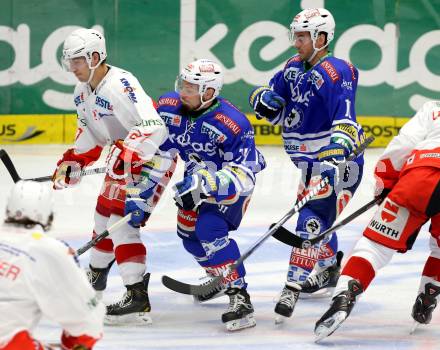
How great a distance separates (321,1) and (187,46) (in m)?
1.23

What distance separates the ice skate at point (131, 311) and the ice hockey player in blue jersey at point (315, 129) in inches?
23.6

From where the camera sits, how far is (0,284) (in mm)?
3020

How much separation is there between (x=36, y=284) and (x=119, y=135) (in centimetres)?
213

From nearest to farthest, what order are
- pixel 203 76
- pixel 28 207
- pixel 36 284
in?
pixel 36 284, pixel 28 207, pixel 203 76

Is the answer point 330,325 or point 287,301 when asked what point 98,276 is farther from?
point 330,325

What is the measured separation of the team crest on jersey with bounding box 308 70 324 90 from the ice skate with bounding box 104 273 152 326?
131 centimetres

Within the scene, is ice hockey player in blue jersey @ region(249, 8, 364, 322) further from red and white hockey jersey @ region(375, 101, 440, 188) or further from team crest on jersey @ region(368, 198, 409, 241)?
team crest on jersey @ region(368, 198, 409, 241)

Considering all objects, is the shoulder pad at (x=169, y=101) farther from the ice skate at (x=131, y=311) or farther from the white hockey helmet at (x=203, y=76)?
the ice skate at (x=131, y=311)

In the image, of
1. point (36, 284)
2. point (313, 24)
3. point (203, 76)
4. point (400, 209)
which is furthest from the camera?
point (313, 24)

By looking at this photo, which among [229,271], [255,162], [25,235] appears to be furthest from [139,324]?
[25,235]

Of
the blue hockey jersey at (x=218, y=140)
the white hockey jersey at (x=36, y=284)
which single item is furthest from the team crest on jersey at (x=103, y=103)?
the white hockey jersey at (x=36, y=284)

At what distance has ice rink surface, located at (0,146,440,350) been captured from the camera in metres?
4.60

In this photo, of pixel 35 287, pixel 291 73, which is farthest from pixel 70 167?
pixel 35 287

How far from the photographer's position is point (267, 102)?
5281 millimetres
